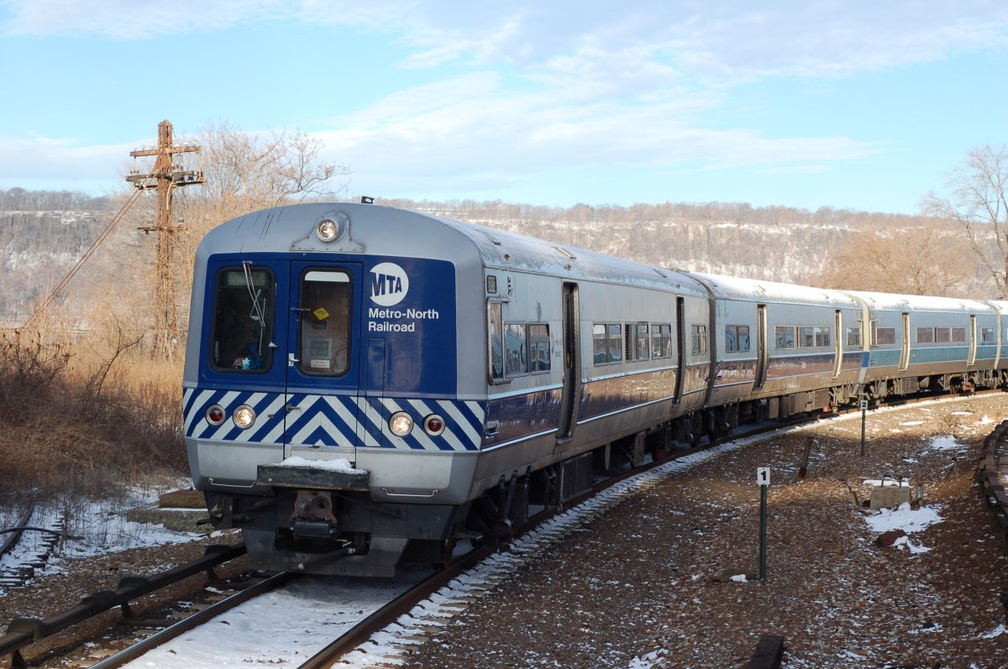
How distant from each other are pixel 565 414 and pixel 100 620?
5.35 meters

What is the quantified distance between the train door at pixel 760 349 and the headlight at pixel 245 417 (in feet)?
53.3

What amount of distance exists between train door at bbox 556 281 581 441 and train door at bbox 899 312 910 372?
76.6ft

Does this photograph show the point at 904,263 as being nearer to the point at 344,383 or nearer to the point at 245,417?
the point at 344,383

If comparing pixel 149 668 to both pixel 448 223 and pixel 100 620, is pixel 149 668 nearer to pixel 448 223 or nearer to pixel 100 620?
pixel 100 620

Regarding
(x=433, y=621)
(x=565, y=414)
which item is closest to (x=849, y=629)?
(x=433, y=621)

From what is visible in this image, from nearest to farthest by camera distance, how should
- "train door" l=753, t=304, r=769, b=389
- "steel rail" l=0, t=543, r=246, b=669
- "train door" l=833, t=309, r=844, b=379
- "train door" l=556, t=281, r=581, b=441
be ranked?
1. "steel rail" l=0, t=543, r=246, b=669
2. "train door" l=556, t=281, r=581, b=441
3. "train door" l=753, t=304, r=769, b=389
4. "train door" l=833, t=309, r=844, b=379

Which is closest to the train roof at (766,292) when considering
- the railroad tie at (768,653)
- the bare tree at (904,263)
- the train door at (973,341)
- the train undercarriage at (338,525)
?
the train door at (973,341)

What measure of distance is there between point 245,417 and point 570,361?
4.06m

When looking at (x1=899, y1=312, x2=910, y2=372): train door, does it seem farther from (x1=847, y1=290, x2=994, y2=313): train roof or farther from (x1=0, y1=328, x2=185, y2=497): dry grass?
(x1=0, y1=328, x2=185, y2=497): dry grass

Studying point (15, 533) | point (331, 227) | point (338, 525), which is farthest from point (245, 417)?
point (15, 533)

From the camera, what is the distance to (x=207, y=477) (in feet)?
28.8

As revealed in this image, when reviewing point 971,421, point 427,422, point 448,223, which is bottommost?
point 971,421

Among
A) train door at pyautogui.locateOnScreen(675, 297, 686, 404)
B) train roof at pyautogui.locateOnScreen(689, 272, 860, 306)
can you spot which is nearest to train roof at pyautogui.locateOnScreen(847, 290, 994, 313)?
train roof at pyautogui.locateOnScreen(689, 272, 860, 306)

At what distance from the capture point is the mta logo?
8578mm
